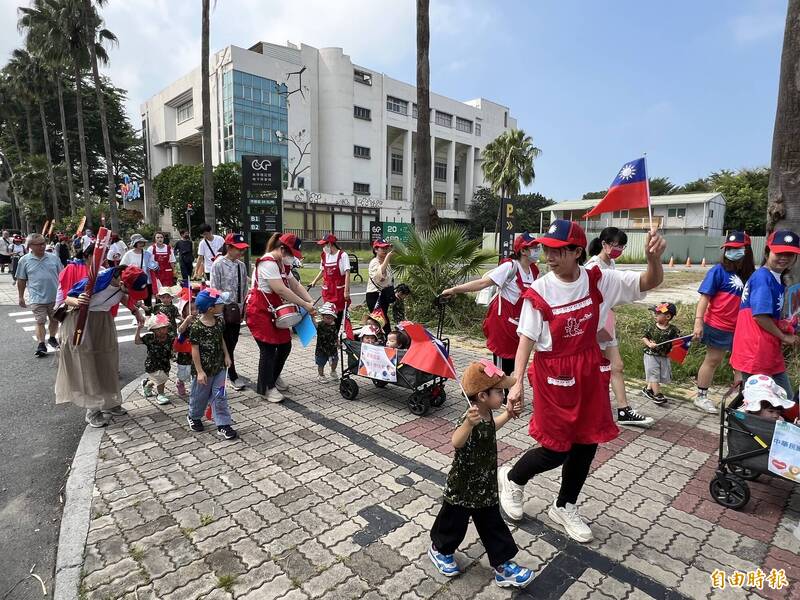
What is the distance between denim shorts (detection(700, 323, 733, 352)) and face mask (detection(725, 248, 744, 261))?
0.72 m

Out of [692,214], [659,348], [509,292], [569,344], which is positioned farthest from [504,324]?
[692,214]

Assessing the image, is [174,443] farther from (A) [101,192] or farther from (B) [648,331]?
(A) [101,192]

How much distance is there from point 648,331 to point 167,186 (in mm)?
38238

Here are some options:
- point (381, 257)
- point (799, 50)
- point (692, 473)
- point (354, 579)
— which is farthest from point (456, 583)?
point (799, 50)

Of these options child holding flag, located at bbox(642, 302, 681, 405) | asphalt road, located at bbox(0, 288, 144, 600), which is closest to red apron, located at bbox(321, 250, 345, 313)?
asphalt road, located at bbox(0, 288, 144, 600)

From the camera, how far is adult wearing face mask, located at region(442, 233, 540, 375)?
4.74m

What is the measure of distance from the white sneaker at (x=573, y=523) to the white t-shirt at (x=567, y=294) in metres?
1.10

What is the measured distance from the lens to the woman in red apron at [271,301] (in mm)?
5104

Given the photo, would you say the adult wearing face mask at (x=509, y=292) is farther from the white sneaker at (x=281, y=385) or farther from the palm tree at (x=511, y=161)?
the palm tree at (x=511, y=161)

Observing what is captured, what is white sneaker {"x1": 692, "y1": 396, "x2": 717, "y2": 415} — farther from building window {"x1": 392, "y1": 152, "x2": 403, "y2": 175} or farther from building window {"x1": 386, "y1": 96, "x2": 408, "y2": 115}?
building window {"x1": 392, "y1": 152, "x2": 403, "y2": 175}

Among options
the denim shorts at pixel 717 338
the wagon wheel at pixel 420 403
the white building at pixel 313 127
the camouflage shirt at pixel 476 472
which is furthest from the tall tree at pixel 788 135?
the white building at pixel 313 127

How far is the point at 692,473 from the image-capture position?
152 inches

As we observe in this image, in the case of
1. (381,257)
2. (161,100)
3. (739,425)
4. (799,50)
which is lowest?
(739,425)

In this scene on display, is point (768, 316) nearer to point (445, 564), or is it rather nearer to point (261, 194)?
point (445, 564)
